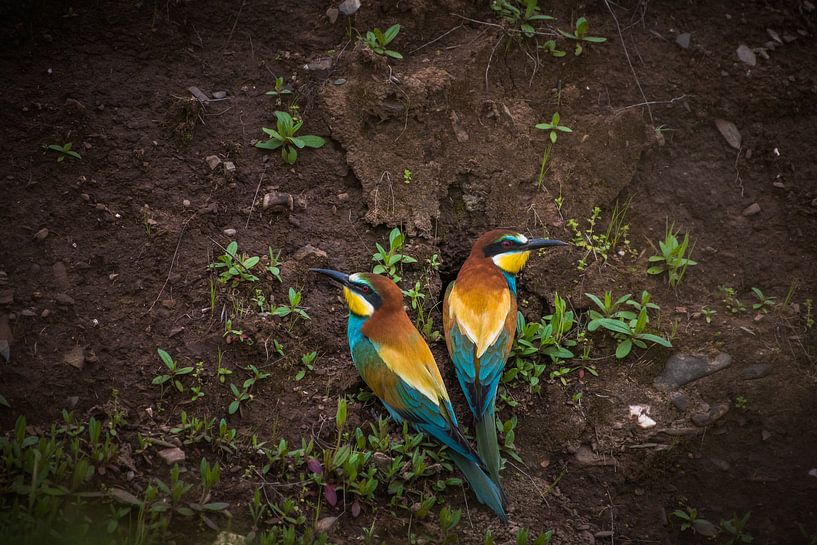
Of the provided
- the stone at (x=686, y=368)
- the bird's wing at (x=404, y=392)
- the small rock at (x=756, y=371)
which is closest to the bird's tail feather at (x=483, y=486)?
the bird's wing at (x=404, y=392)

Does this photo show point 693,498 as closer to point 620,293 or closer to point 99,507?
point 620,293

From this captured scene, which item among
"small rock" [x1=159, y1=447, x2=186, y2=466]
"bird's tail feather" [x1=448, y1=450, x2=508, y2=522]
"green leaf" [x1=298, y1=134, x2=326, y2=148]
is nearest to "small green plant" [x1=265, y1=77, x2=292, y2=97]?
"green leaf" [x1=298, y1=134, x2=326, y2=148]

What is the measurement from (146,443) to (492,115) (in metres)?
2.89

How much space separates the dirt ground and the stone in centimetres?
5

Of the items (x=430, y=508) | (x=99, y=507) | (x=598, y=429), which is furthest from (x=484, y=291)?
(x=99, y=507)

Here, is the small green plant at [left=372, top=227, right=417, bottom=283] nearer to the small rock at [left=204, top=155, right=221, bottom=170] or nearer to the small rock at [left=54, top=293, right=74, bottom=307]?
the small rock at [left=204, top=155, right=221, bottom=170]

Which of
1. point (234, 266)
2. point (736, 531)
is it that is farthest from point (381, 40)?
point (736, 531)

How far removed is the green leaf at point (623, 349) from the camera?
4.10m

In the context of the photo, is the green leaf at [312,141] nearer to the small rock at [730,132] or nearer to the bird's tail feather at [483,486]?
the bird's tail feather at [483,486]

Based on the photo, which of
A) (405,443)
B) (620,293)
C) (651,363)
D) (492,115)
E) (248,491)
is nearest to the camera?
(248,491)

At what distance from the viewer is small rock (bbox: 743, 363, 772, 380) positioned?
4094mm

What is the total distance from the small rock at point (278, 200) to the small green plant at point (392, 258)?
563mm

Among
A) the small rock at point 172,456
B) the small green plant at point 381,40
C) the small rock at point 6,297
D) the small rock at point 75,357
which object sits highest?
the small green plant at point 381,40

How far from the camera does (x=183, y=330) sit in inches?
146
